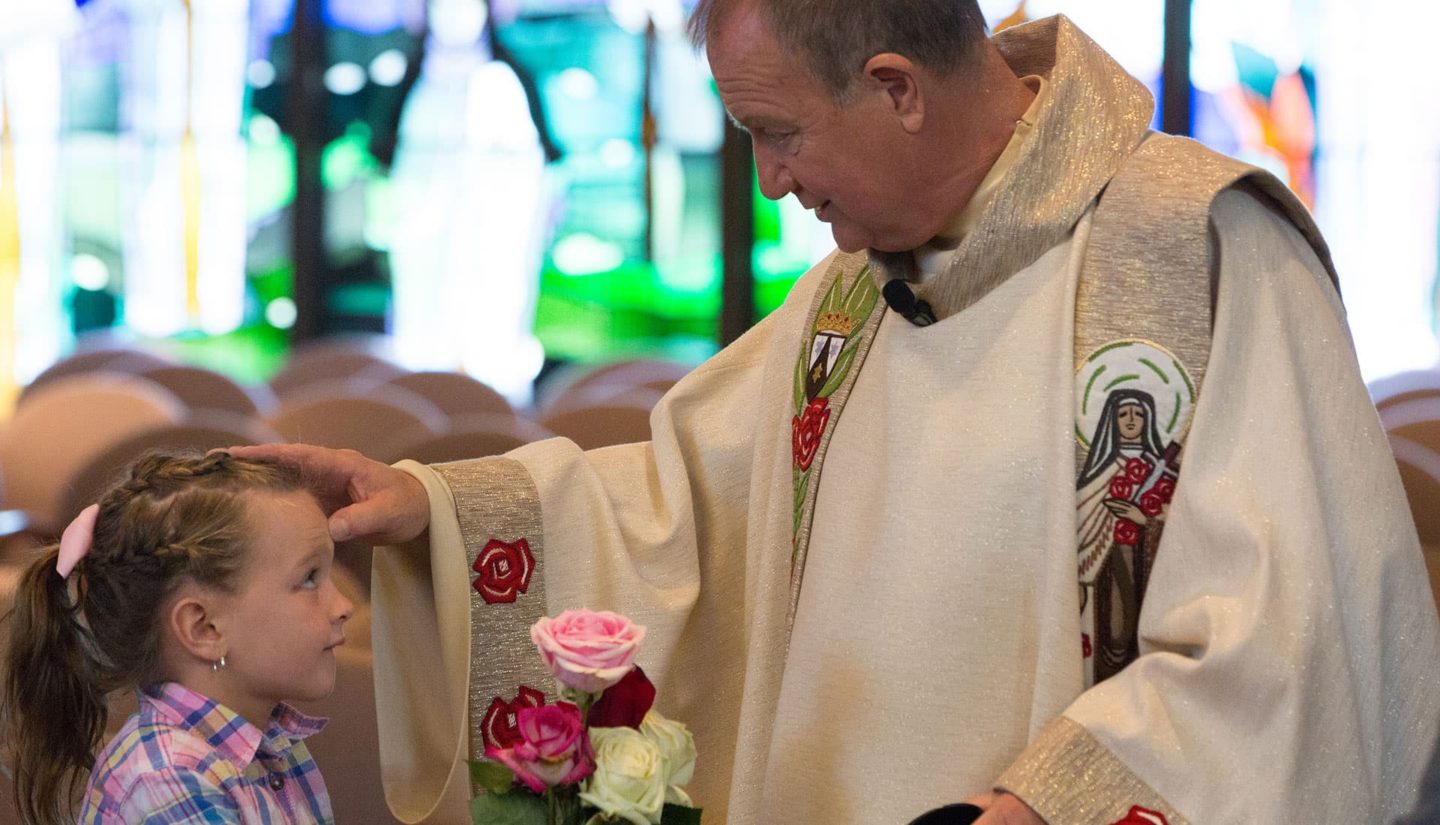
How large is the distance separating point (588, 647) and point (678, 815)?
287 millimetres

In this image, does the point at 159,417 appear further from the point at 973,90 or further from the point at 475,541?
the point at 973,90

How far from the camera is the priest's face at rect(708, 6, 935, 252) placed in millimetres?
2139

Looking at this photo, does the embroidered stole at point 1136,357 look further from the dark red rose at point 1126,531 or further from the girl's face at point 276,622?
the girl's face at point 276,622

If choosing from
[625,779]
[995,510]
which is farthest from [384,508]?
[995,510]

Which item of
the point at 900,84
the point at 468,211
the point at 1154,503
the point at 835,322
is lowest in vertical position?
the point at 468,211

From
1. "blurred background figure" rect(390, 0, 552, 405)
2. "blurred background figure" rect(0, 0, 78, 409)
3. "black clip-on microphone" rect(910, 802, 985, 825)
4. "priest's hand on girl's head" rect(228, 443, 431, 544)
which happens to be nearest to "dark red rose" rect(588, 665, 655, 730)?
"black clip-on microphone" rect(910, 802, 985, 825)

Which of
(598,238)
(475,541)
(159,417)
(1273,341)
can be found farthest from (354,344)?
(1273,341)

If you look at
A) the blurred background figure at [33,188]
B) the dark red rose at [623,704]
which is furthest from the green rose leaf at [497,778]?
the blurred background figure at [33,188]

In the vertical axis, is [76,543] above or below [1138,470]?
below

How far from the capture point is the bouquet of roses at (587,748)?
5.75 ft

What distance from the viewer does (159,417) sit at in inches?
193

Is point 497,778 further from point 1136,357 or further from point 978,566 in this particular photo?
point 1136,357

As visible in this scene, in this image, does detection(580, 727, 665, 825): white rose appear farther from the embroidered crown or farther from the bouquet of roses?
the embroidered crown

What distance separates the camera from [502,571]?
2.47 meters
